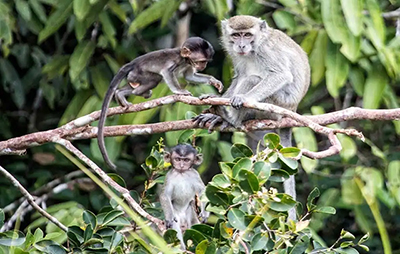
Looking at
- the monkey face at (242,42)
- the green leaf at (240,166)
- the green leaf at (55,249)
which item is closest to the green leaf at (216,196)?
the green leaf at (240,166)

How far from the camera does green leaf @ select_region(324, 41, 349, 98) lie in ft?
21.7

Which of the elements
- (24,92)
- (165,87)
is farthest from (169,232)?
(24,92)

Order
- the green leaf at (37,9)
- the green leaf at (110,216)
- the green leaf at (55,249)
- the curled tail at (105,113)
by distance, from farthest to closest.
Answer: the green leaf at (37,9)
the curled tail at (105,113)
the green leaf at (110,216)
the green leaf at (55,249)

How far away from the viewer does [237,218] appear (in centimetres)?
361

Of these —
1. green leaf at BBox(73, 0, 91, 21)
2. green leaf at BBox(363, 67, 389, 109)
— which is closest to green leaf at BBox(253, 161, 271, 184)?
green leaf at BBox(363, 67, 389, 109)

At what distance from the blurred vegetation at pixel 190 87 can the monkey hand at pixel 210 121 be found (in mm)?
95

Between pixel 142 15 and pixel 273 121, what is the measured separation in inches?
73.5

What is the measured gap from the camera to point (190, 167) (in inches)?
229

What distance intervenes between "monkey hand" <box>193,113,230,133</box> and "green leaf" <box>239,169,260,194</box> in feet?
6.58

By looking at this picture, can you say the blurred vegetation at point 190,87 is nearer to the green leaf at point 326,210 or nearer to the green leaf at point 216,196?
the green leaf at point 326,210

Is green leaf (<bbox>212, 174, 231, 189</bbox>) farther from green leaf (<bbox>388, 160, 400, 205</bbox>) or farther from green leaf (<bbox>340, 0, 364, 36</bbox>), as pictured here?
green leaf (<bbox>388, 160, 400, 205</bbox>)

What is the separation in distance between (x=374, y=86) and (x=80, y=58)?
2.79 m

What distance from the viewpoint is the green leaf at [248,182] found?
361 centimetres

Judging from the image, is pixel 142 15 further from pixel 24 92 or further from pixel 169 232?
pixel 169 232
